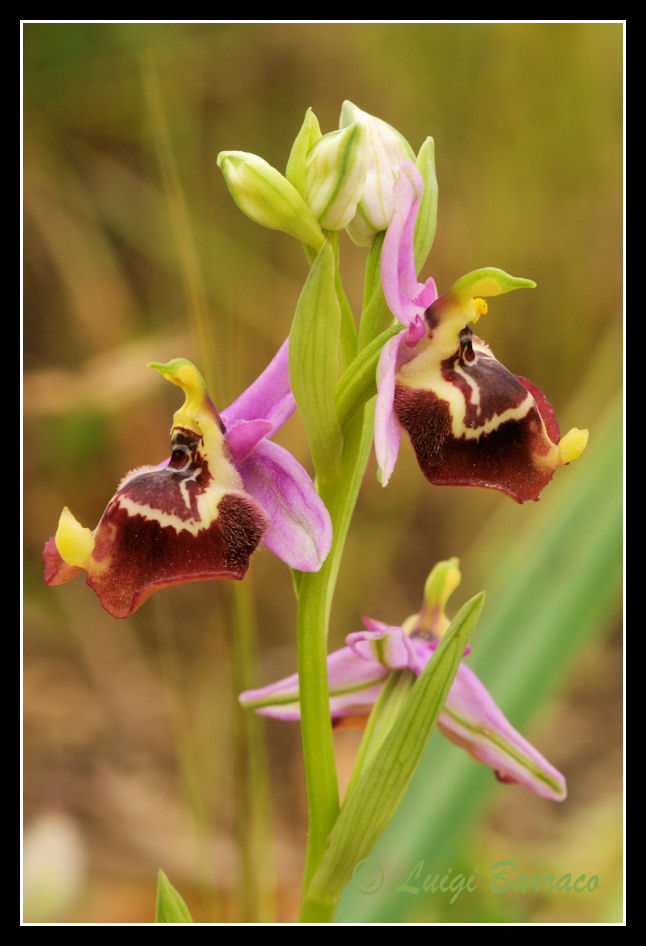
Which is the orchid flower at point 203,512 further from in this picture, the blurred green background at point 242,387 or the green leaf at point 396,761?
the blurred green background at point 242,387

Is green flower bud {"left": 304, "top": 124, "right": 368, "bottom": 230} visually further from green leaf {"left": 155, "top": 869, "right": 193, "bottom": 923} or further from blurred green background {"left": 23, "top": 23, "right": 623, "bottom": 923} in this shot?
green leaf {"left": 155, "top": 869, "right": 193, "bottom": 923}

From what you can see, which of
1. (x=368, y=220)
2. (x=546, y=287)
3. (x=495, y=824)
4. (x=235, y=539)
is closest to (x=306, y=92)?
(x=546, y=287)

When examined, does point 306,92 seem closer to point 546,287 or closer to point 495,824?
point 546,287

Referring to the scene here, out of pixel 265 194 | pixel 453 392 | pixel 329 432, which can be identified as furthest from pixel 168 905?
pixel 265 194

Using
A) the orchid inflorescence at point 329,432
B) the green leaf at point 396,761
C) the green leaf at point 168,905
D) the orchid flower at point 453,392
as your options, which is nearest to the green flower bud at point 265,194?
the orchid inflorescence at point 329,432

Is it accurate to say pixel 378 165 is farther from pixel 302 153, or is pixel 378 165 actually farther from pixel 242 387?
pixel 242 387

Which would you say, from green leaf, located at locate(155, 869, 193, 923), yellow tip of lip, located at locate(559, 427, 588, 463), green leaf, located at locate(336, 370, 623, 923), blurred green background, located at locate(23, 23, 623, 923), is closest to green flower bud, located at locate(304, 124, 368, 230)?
yellow tip of lip, located at locate(559, 427, 588, 463)
